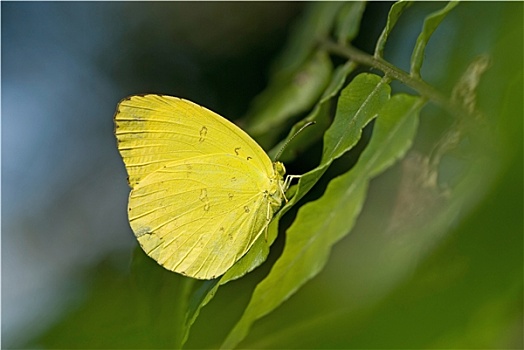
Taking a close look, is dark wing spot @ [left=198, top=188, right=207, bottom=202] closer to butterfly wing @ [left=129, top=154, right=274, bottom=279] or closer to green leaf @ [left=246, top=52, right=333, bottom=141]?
butterfly wing @ [left=129, top=154, right=274, bottom=279]

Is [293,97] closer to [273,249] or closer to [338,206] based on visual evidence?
[273,249]

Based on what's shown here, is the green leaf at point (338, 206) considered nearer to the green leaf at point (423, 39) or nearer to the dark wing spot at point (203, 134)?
the green leaf at point (423, 39)

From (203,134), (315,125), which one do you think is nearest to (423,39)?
(315,125)

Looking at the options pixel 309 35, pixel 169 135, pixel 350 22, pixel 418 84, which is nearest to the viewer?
pixel 418 84

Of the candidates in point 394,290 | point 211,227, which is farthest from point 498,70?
point 211,227

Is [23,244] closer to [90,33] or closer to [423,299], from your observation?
[90,33]

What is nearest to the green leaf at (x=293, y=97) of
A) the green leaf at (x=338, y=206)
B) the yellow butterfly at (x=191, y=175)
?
the yellow butterfly at (x=191, y=175)

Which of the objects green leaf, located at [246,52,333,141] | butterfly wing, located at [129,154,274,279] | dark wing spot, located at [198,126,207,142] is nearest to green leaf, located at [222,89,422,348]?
butterfly wing, located at [129,154,274,279]
